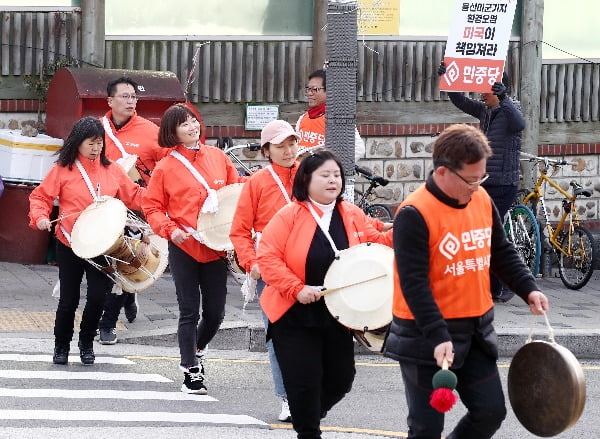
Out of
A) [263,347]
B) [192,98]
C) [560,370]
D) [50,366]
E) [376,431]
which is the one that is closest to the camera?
[560,370]

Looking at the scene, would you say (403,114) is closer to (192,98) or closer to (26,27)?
(192,98)

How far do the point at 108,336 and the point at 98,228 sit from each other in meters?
1.47

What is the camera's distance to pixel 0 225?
1397 cm

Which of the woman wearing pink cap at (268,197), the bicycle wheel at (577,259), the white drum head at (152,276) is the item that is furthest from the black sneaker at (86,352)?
the bicycle wheel at (577,259)

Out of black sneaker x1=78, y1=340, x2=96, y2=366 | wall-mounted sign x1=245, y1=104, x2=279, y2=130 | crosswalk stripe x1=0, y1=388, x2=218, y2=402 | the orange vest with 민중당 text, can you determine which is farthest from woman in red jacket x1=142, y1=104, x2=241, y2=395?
wall-mounted sign x1=245, y1=104, x2=279, y2=130

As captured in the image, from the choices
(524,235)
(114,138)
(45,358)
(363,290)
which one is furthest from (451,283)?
(524,235)

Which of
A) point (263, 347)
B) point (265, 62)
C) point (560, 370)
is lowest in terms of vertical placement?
point (263, 347)

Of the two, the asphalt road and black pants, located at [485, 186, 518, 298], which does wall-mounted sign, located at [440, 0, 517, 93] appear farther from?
the asphalt road

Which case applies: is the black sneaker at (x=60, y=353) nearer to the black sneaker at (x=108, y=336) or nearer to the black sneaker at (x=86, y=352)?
the black sneaker at (x=86, y=352)

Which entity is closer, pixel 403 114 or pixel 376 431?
pixel 376 431

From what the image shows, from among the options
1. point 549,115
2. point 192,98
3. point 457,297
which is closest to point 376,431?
point 457,297

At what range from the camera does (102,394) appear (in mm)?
8680

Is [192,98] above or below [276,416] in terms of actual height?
above

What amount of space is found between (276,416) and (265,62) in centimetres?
737
